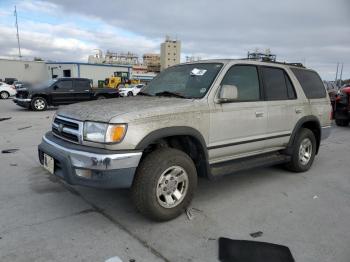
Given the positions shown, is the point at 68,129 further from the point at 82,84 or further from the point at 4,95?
the point at 4,95

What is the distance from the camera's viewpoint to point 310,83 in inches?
221

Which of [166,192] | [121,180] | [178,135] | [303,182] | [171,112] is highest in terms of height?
[171,112]

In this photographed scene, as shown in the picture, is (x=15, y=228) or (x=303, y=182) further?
(x=303, y=182)

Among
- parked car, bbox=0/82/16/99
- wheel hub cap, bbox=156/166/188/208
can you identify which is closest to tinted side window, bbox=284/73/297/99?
wheel hub cap, bbox=156/166/188/208

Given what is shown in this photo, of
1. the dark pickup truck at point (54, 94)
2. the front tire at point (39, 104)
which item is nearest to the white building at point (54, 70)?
the dark pickup truck at point (54, 94)

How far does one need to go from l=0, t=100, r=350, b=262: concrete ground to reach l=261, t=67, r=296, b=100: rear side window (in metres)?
1.34

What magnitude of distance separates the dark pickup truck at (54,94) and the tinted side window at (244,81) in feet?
42.3

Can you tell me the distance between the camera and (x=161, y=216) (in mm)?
3443

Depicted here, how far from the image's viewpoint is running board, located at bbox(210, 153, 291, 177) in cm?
402

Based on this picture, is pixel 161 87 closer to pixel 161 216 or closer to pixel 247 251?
pixel 161 216

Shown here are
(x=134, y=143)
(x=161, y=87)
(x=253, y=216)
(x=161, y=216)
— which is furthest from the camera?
(x=161, y=87)

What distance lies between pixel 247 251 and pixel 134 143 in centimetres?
149

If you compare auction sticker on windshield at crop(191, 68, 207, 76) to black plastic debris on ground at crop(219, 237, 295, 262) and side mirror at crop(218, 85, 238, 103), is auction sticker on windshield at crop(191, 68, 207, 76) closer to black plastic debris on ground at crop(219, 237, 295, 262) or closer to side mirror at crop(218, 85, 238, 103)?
side mirror at crop(218, 85, 238, 103)

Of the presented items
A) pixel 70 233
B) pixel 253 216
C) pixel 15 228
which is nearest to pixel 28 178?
pixel 15 228
